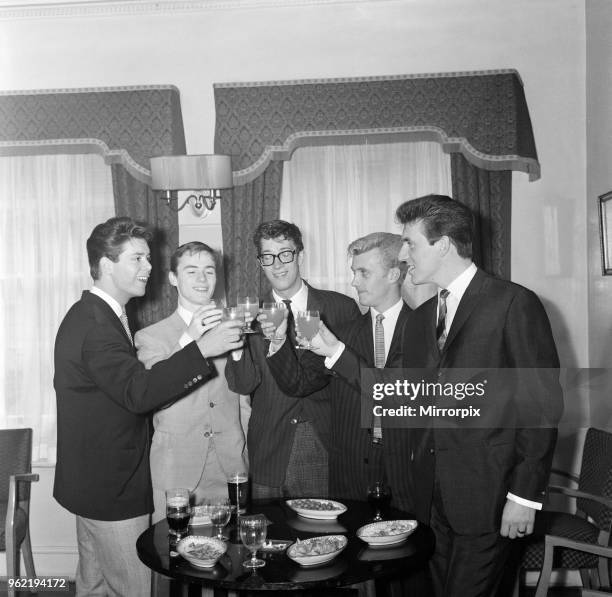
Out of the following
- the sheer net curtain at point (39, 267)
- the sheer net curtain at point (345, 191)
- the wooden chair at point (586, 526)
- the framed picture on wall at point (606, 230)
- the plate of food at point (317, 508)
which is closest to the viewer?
the plate of food at point (317, 508)

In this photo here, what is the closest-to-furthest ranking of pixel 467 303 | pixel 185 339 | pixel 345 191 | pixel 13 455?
1. pixel 467 303
2. pixel 185 339
3. pixel 13 455
4. pixel 345 191

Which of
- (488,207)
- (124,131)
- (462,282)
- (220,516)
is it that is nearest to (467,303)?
(462,282)

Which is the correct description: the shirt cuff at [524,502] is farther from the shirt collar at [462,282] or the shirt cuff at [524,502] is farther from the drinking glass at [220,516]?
the drinking glass at [220,516]

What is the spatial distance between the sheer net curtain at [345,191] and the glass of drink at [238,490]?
199 cm

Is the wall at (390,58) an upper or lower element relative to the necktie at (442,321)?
upper

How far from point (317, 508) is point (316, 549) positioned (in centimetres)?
36

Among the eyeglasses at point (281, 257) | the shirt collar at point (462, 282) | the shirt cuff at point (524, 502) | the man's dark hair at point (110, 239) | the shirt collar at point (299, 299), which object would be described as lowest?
the shirt cuff at point (524, 502)

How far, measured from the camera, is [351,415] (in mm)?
2875

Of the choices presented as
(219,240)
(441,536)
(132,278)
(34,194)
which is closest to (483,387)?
(441,536)

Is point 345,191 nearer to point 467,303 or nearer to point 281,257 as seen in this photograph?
point 281,257

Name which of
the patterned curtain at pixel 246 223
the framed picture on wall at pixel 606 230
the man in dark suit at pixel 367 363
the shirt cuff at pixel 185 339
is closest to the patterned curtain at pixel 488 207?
the framed picture on wall at pixel 606 230

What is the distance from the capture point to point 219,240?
4168 millimetres

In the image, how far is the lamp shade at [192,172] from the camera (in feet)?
12.6

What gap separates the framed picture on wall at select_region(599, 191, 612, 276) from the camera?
3.26 m
